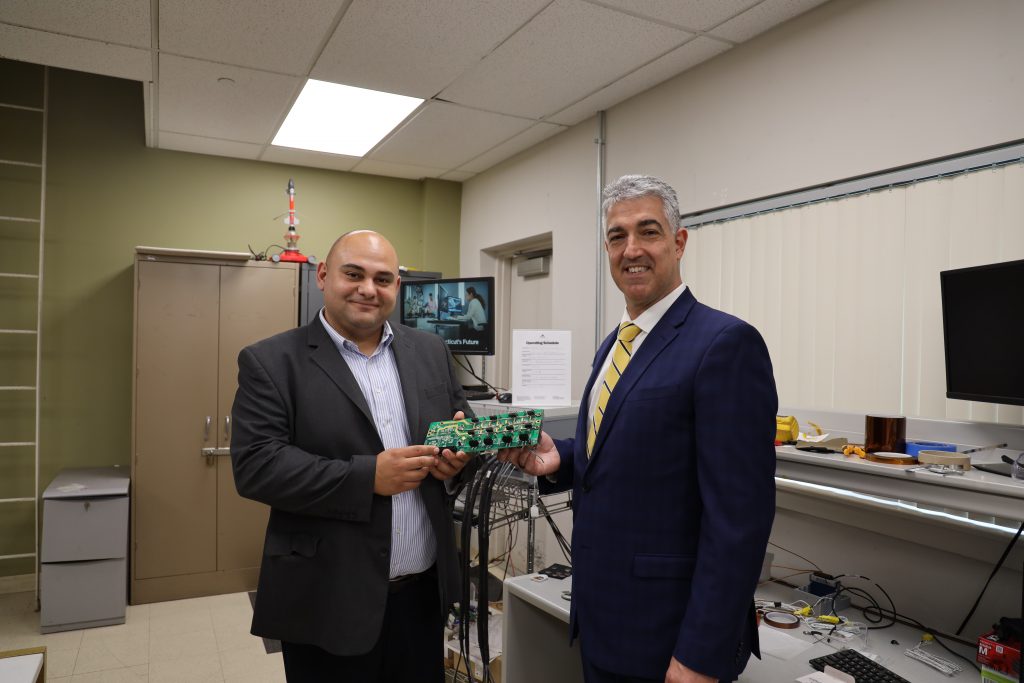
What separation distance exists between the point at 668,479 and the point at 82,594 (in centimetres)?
358

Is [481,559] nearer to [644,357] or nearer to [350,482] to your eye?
[350,482]

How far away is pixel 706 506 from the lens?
47.3 inches

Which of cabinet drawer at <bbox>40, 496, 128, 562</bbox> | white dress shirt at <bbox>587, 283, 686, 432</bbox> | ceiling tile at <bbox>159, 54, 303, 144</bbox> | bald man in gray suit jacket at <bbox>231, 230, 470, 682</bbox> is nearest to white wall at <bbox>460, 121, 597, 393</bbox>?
ceiling tile at <bbox>159, 54, 303, 144</bbox>

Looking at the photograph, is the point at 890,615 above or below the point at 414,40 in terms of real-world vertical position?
below

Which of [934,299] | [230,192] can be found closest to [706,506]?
[934,299]

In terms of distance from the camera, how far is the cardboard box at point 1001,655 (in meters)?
1.55

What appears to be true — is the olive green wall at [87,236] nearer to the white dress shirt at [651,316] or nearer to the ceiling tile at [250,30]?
the ceiling tile at [250,30]

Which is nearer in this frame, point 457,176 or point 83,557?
point 83,557

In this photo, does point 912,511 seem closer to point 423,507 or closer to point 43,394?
point 423,507

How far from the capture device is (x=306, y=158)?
4.66 meters

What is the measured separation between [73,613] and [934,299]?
4.27m

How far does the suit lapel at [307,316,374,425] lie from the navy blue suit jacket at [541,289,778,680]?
57 cm

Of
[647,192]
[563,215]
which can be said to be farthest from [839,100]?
[563,215]

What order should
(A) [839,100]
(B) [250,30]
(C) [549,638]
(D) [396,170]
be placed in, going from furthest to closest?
(D) [396,170], (B) [250,30], (A) [839,100], (C) [549,638]
